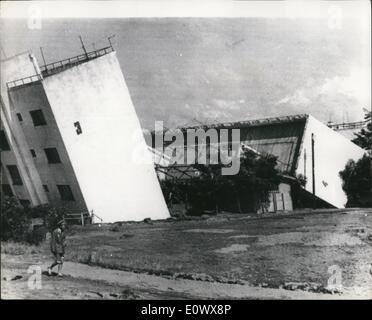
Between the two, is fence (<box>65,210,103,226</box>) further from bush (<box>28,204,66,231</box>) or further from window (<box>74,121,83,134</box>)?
window (<box>74,121,83,134</box>)

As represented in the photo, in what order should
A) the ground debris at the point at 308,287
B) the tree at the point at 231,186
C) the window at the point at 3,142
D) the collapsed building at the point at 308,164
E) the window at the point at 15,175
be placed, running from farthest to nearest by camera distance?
the collapsed building at the point at 308,164
the tree at the point at 231,186
the window at the point at 15,175
the window at the point at 3,142
the ground debris at the point at 308,287

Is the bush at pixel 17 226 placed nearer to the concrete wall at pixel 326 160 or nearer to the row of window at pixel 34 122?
the row of window at pixel 34 122

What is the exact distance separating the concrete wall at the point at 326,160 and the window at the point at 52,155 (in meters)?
15.4

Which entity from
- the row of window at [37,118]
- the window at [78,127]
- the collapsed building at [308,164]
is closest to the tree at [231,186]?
the collapsed building at [308,164]

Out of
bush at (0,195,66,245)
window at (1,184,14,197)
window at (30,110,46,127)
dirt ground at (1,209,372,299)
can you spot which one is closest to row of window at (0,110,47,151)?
window at (30,110,46,127)

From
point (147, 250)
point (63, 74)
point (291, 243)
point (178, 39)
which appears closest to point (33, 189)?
point (63, 74)

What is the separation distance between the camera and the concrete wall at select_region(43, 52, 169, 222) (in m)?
19.0

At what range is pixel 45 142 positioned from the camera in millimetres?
19766

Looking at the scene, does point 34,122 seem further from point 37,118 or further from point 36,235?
point 36,235

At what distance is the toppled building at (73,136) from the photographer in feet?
62.2

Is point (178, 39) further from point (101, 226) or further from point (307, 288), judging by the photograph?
point (307, 288)

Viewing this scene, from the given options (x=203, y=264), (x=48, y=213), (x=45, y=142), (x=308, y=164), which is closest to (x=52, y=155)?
(x=45, y=142)

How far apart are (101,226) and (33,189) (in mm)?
3634
